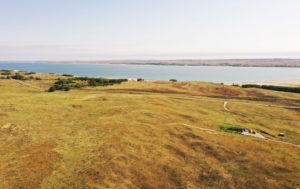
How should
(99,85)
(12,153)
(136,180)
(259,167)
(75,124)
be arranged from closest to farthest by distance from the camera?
1. (136,180)
2. (12,153)
3. (259,167)
4. (75,124)
5. (99,85)

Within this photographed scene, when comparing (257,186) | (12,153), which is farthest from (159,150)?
(12,153)

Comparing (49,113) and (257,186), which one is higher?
(49,113)

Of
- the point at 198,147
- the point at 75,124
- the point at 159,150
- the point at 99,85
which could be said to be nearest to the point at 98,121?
the point at 75,124

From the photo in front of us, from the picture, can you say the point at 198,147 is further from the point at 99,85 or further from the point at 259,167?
the point at 99,85

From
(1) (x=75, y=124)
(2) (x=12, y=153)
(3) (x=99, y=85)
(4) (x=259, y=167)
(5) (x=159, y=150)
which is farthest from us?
(3) (x=99, y=85)

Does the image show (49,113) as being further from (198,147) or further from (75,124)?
(198,147)

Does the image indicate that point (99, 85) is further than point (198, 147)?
Yes
